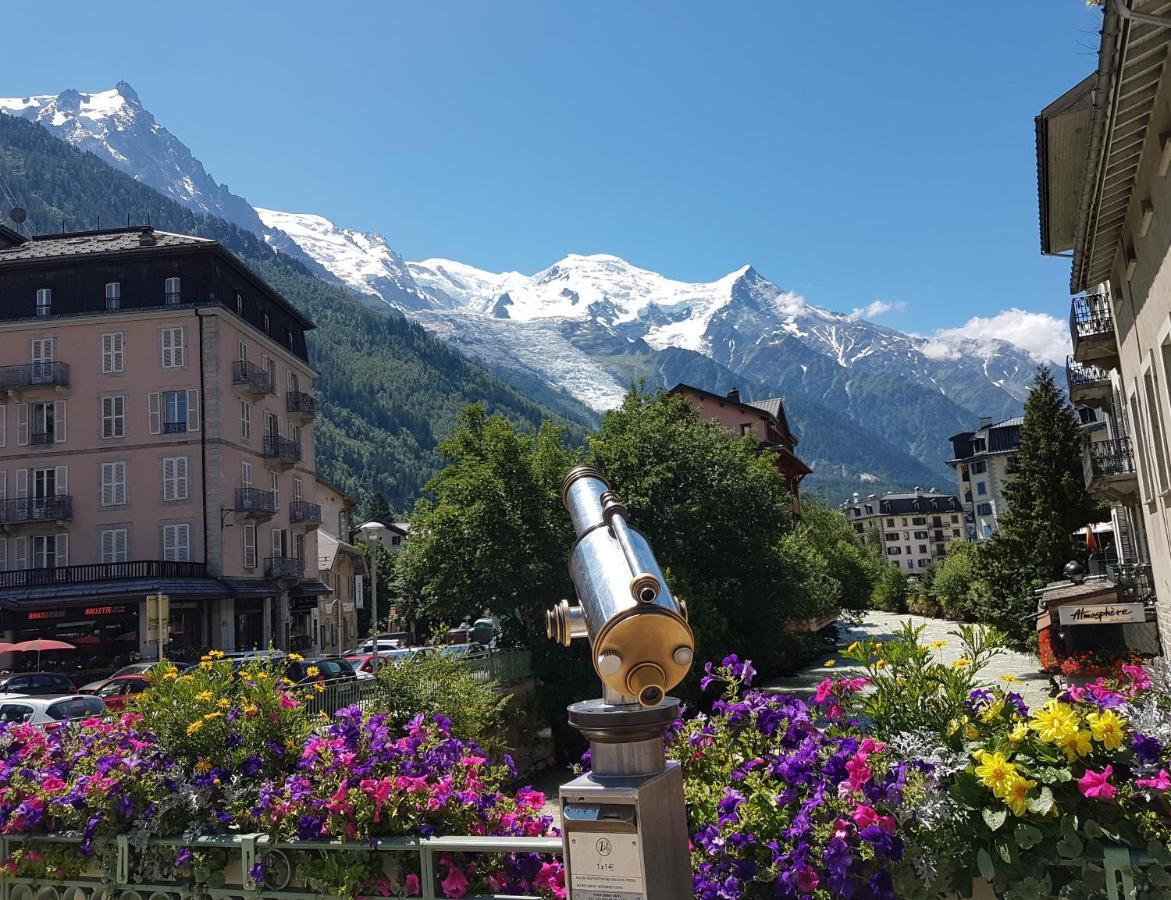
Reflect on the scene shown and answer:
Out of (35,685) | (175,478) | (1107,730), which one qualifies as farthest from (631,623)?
(175,478)

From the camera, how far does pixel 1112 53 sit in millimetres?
10461

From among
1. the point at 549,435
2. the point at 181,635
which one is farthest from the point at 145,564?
the point at 549,435

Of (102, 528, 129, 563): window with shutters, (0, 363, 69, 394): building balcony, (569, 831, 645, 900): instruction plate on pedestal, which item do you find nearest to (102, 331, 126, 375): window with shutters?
(0, 363, 69, 394): building balcony

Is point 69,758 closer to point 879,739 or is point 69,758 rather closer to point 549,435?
point 879,739

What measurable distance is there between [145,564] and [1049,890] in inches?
1623

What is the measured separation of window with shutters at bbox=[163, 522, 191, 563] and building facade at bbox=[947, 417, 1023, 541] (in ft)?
342

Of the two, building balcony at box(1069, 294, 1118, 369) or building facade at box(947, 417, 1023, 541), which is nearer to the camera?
building balcony at box(1069, 294, 1118, 369)

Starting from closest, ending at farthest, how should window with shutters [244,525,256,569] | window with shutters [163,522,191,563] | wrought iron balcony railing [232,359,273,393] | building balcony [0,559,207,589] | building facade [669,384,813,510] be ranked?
building balcony [0,559,207,589] → window with shutters [163,522,191,563] → wrought iron balcony railing [232,359,273,393] → window with shutters [244,525,256,569] → building facade [669,384,813,510]

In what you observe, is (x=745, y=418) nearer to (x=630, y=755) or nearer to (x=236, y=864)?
(x=236, y=864)

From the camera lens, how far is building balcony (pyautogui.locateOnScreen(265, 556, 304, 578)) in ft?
148

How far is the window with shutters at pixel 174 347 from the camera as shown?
4206 centimetres

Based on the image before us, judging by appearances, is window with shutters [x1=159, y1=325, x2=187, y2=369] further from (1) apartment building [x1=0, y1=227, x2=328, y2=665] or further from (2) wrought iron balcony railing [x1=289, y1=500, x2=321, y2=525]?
(2) wrought iron balcony railing [x1=289, y1=500, x2=321, y2=525]

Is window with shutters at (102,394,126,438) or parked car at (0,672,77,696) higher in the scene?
window with shutters at (102,394,126,438)

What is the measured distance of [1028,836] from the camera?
3.30 meters
